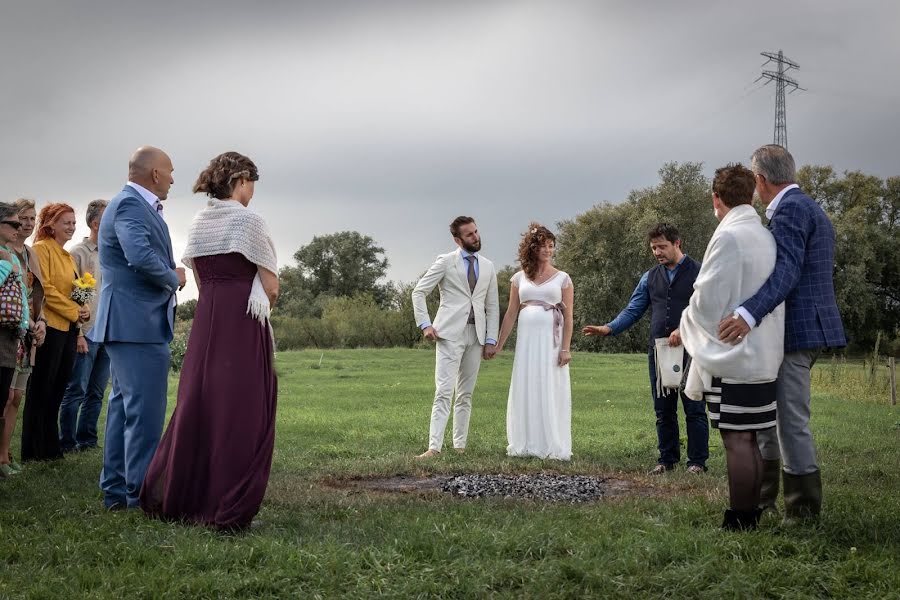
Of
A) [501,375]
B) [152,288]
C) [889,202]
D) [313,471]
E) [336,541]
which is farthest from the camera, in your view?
[889,202]

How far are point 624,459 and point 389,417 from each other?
247 inches

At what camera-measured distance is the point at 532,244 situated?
10.7 meters

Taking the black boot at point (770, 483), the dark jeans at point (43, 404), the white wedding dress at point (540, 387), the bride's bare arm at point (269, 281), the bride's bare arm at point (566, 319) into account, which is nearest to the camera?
the bride's bare arm at point (269, 281)

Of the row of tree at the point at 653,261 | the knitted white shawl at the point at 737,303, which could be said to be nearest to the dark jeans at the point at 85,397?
the knitted white shawl at the point at 737,303

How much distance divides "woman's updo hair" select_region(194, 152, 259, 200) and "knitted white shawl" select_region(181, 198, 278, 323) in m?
0.08

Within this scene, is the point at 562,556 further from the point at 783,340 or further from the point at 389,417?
the point at 389,417

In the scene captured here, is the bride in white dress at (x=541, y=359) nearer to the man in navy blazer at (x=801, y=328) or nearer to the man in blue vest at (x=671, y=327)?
the man in blue vest at (x=671, y=327)

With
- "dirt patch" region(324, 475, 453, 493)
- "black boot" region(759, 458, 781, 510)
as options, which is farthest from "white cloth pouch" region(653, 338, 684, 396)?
"dirt patch" region(324, 475, 453, 493)

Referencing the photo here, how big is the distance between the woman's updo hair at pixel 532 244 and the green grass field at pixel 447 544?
238 cm

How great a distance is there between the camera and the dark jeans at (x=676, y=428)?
30.4ft

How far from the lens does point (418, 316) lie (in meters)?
10.9

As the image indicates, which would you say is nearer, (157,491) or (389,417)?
(157,491)

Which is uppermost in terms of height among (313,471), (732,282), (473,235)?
(473,235)

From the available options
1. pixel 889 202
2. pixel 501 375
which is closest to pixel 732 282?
pixel 501 375
